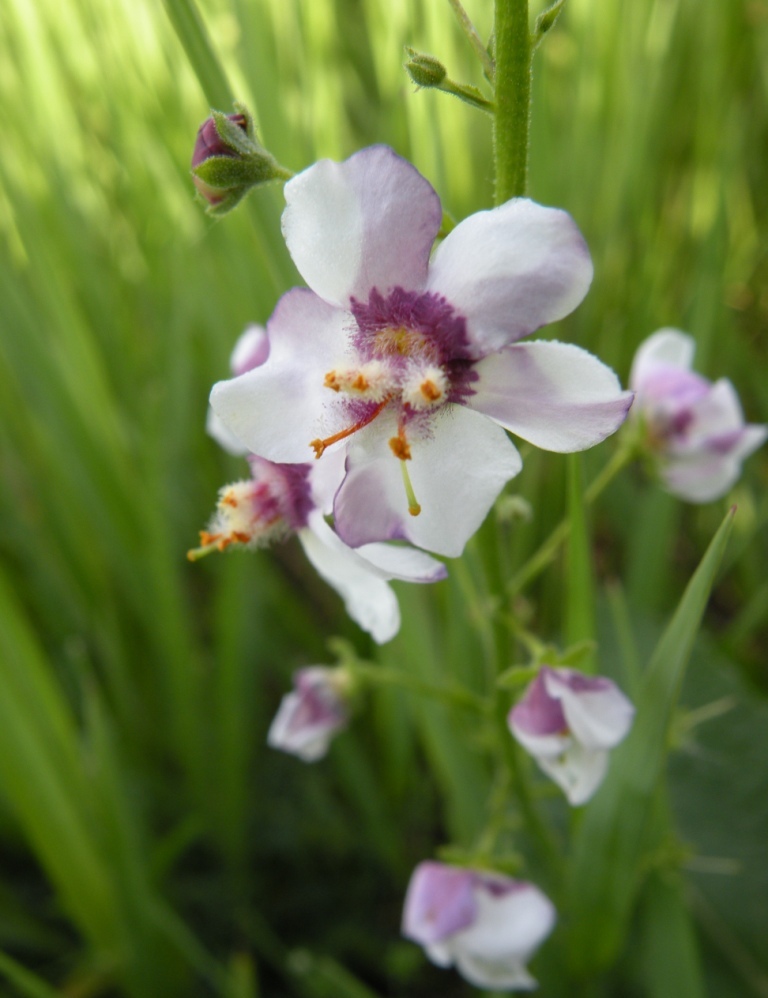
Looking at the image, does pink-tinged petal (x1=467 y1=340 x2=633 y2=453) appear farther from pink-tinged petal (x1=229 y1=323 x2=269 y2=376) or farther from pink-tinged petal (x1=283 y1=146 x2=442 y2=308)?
pink-tinged petal (x1=229 y1=323 x2=269 y2=376)

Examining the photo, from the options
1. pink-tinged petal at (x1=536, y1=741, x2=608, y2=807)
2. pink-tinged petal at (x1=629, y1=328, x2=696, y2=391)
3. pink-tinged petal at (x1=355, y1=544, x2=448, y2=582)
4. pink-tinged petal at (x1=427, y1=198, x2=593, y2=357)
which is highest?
pink-tinged petal at (x1=427, y1=198, x2=593, y2=357)

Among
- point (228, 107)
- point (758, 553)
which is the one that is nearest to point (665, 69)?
point (758, 553)

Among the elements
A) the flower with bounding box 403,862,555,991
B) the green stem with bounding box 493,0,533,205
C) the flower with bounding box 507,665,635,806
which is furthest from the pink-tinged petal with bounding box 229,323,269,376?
the flower with bounding box 403,862,555,991

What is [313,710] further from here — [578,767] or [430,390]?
[430,390]

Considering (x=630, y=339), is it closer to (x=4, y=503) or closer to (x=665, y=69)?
(x=665, y=69)

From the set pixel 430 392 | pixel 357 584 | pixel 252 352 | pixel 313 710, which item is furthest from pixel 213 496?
pixel 430 392
